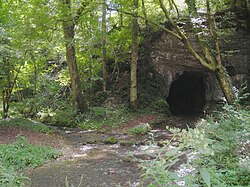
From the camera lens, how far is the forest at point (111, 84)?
6367 mm

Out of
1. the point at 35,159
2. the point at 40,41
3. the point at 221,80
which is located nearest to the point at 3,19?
the point at 40,41

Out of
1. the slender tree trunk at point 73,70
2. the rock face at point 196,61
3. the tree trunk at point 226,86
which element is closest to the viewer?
the tree trunk at point 226,86

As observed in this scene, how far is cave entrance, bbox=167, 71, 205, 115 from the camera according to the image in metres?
18.5

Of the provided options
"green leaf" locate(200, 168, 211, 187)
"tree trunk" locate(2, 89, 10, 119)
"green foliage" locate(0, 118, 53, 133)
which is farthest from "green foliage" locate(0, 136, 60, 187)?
"tree trunk" locate(2, 89, 10, 119)

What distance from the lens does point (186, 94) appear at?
19859 mm

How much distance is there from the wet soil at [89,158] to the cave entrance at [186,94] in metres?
7.62

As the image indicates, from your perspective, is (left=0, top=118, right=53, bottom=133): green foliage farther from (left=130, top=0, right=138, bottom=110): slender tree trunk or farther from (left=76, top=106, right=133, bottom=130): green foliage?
(left=130, top=0, right=138, bottom=110): slender tree trunk

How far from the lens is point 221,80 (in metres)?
9.14

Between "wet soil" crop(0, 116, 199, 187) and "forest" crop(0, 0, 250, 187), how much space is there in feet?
0.10

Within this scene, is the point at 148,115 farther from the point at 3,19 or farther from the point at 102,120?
the point at 3,19

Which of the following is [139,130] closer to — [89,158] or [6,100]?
[89,158]

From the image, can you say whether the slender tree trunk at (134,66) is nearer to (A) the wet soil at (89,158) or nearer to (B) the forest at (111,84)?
(B) the forest at (111,84)

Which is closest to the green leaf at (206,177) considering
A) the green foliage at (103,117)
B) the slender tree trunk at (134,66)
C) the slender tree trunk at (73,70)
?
the green foliage at (103,117)

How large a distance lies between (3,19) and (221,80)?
415 inches
